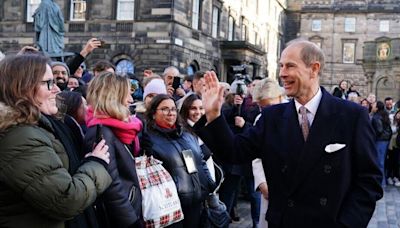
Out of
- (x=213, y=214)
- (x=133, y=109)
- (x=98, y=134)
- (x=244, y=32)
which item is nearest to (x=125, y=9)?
(x=244, y=32)

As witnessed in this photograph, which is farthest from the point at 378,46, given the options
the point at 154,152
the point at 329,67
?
the point at 154,152

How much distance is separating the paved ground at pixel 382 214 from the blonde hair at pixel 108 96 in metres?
4.54

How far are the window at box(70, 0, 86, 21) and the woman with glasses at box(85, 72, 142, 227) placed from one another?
70.7 feet

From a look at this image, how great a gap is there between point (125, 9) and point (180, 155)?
2023cm

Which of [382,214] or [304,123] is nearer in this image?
[304,123]

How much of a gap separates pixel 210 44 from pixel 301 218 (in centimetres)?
2581

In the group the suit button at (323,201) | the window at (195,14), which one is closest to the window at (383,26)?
the window at (195,14)

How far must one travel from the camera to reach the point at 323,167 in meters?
3.28

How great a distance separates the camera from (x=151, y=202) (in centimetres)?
427

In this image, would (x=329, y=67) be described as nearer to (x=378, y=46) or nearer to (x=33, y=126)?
(x=378, y=46)

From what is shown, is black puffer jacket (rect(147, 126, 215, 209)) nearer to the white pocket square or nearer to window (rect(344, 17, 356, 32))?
the white pocket square

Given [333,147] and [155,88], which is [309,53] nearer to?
[333,147]

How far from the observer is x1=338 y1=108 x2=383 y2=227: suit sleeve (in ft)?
10.7

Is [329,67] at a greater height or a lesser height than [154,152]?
greater
